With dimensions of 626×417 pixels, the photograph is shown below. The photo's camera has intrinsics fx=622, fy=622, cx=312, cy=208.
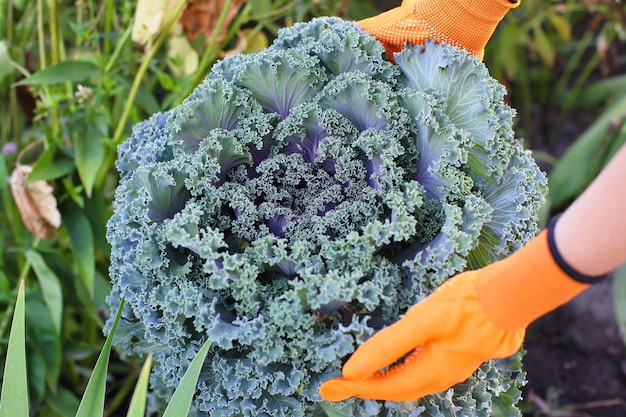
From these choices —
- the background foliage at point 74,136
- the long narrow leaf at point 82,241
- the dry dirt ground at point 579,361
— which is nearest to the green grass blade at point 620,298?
the dry dirt ground at point 579,361

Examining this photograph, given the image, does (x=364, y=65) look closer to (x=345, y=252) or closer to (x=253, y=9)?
(x=345, y=252)

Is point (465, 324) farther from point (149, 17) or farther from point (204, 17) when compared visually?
point (204, 17)

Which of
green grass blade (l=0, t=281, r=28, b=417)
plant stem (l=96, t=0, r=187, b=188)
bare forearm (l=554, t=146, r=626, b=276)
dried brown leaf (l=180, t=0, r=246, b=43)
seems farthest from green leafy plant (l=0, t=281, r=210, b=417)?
dried brown leaf (l=180, t=0, r=246, b=43)

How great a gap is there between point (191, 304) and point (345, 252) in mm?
282

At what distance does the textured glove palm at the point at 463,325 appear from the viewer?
879 mm

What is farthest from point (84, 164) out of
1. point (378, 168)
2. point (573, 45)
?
point (573, 45)

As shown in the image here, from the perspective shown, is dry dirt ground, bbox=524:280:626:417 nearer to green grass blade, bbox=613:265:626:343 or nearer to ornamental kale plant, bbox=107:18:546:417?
green grass blade, bbox=613:265:626:343

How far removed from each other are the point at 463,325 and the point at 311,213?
1.26 ft

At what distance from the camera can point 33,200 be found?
1.70 metres

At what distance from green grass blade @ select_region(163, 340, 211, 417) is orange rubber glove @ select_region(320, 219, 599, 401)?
0.24m

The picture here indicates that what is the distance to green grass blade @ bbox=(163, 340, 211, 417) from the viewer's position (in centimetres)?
103

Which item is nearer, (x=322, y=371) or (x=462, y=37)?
(x=322, y=371)

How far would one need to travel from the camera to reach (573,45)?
11.1ft

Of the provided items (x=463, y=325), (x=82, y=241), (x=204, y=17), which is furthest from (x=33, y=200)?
(x=463, y=325)
